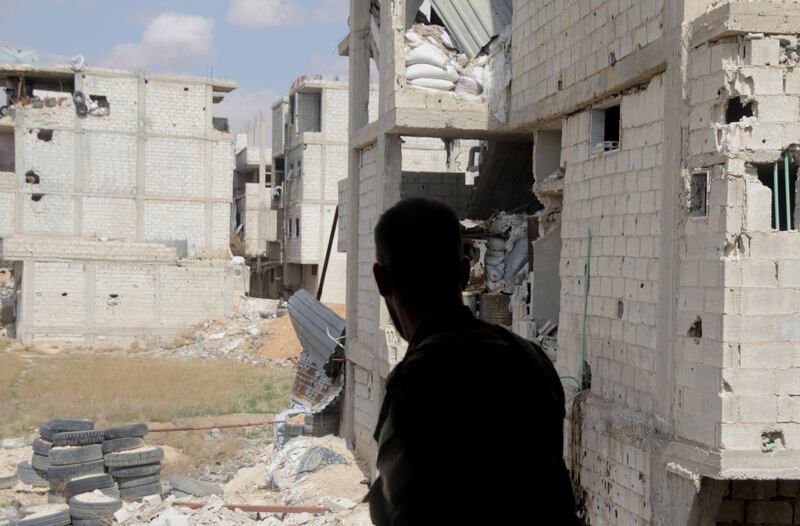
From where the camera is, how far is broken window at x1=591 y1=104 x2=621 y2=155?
7363mm

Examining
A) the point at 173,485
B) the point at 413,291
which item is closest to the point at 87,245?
the point at 173,485

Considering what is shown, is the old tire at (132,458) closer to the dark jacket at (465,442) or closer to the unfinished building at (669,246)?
the unfinished building at (669,246)

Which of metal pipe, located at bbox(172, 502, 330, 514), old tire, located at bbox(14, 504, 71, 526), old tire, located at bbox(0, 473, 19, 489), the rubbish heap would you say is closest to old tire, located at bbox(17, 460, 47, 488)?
old tire, located at bbox(0, 473, 19, 489)

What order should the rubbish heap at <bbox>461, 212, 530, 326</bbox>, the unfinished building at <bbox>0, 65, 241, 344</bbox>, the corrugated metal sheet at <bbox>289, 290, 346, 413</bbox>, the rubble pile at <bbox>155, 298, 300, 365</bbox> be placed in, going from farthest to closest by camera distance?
the unfinished building at <bbox>0, 65, 241, 344</bbox>, the rubble pile at <bbox>155, 298, 300, 365</bbox>, the corrugated metal sheet at <bbox>289, 290, 346, 413</bbox>, the rubbish heap at <bbox>461, 212, 530, 326</bbox>

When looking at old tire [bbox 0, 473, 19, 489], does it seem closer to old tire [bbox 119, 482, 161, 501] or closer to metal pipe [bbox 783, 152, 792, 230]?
old tire [bbox 119, 482, 161, 501]

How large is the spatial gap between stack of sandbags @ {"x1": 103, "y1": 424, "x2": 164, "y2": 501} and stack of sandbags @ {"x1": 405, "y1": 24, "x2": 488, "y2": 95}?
638 cm

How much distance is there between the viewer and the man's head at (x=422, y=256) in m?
2.11

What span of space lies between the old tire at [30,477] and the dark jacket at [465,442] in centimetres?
1221

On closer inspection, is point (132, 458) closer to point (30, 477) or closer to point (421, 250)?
point (30, 477)

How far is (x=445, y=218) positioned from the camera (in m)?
2.13

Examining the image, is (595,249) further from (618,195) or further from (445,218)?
(445,218)

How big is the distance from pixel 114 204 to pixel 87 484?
2126 cm

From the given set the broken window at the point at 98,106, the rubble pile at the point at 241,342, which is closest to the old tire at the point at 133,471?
the rubble pile at the point at 241,342

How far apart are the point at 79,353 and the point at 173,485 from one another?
1673 centimetres
